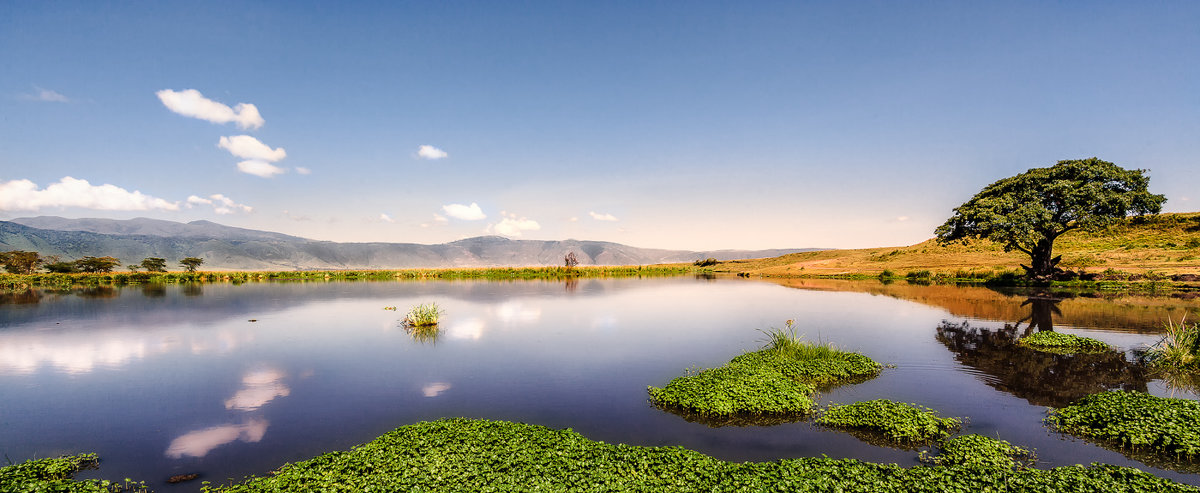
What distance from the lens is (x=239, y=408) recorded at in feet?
40.8

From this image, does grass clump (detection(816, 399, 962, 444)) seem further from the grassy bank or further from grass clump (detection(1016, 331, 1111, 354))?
the grassy bank

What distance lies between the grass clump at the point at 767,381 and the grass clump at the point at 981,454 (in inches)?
124

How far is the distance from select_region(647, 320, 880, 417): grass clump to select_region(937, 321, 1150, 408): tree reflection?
4.00m

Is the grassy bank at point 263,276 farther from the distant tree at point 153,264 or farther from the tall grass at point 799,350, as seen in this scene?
the tall grass at point 799,350

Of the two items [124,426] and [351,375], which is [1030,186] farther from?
[124,426]

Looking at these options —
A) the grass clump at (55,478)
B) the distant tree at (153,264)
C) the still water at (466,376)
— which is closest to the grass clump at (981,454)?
the still water at (466,376)

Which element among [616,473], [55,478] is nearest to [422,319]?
[55,478]

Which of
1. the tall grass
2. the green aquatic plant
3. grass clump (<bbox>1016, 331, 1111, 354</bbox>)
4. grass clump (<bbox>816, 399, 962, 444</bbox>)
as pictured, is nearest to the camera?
grass clump (<bbox>816, 399, 962, 444</bbox>)

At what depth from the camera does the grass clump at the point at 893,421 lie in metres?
10.1

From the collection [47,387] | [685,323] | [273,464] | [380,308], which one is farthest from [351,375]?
[380,308]

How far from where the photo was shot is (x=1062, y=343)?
18.9m

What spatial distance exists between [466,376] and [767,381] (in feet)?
33.3

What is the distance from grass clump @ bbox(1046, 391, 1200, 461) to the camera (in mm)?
9188

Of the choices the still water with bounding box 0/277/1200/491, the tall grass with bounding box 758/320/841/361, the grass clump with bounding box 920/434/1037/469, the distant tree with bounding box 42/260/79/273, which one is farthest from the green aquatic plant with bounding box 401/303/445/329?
the distant tree with bounding box 42/260/79/273
